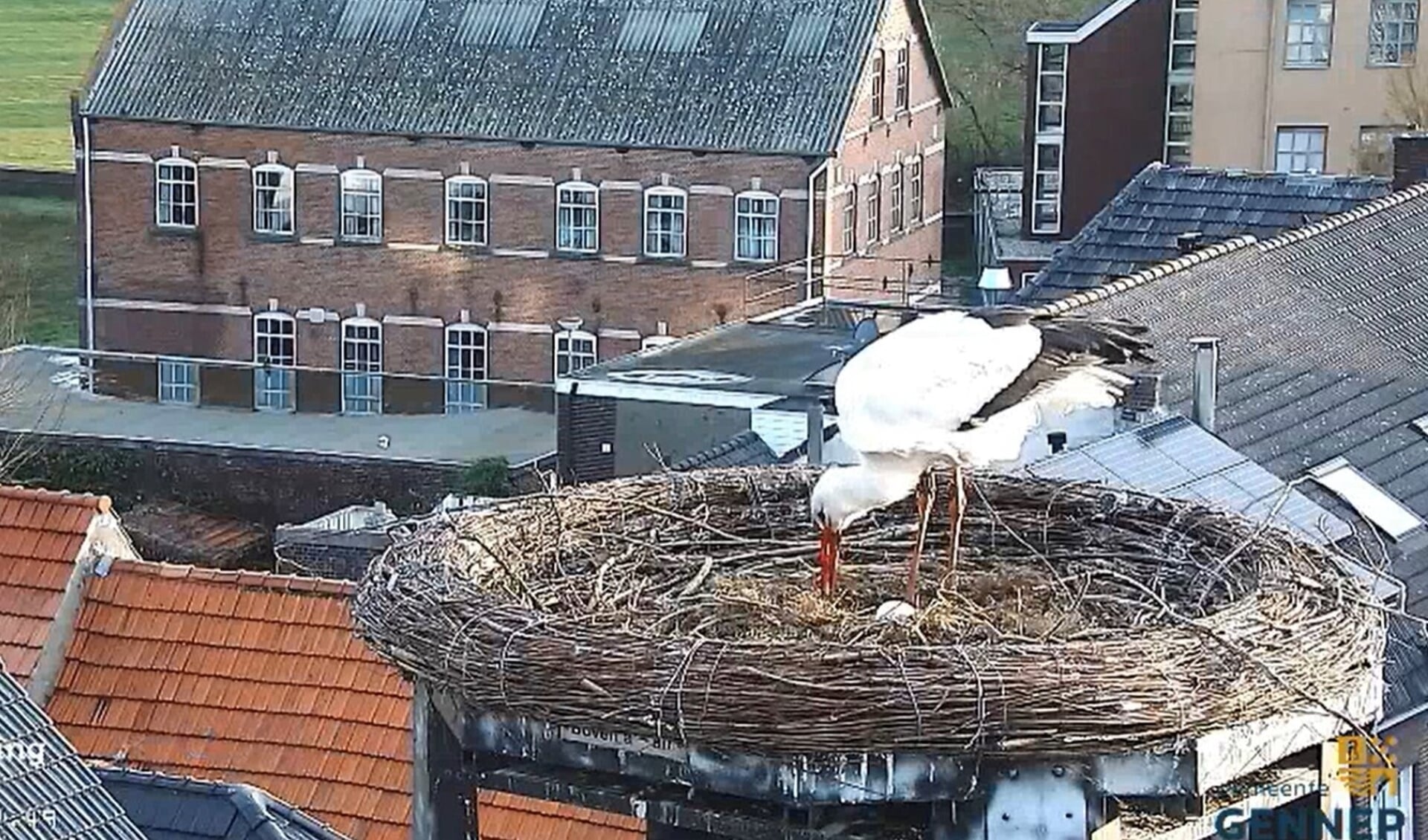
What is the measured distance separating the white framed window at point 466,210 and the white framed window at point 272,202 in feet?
6.96

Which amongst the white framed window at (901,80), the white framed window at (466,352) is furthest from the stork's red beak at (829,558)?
the white framed window at (901,80)

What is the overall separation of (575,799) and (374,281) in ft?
107

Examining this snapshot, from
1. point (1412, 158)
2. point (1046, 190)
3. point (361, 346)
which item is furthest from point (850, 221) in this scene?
point (1412, 158)

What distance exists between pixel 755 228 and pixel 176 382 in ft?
25.3

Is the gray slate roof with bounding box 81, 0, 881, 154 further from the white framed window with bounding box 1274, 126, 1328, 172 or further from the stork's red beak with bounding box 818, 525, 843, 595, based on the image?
the stork's red beak with bounding box 818, 525, 843, 595

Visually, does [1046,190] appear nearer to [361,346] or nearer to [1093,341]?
[361,346]

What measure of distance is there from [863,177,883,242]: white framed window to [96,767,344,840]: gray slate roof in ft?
92.3

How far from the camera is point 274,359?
1551 inches

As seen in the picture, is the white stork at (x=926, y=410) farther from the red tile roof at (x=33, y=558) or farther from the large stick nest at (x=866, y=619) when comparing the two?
the red tile roof at (x=33, y=558)

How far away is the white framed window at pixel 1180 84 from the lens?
39.9m

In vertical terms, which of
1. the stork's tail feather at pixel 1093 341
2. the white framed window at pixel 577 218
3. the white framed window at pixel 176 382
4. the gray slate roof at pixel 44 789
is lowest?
the white framed window at pixel 176 382

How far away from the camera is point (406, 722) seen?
12.2 metres

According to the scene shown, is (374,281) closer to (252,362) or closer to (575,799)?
(252,362)

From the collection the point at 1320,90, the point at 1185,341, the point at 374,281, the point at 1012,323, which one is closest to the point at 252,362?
the point at 374,281
